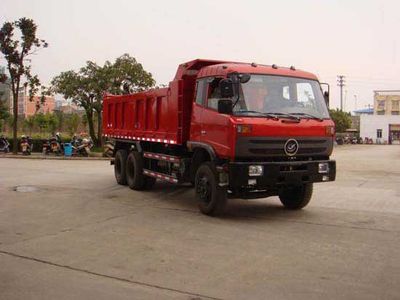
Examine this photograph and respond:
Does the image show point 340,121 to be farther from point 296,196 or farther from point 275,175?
point 275,175

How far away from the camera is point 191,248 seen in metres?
7.37

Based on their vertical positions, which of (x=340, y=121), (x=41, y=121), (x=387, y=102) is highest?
(x=387, y=102)

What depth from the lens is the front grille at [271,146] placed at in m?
9.02

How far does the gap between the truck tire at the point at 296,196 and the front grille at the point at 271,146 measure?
3.12 feet

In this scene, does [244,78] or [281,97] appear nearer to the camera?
[244,78]

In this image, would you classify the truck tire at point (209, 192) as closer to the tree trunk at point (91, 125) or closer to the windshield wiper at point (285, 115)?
the windshield wiper at point (285, 115)

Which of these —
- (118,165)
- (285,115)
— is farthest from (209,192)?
(118,165)

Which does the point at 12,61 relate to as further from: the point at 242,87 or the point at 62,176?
the point at 242,87

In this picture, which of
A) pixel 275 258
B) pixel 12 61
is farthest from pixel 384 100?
pixel 275 258

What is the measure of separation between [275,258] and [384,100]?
380 ft

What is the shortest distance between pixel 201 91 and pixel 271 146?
1992 mm

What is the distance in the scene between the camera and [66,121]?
5684 cm

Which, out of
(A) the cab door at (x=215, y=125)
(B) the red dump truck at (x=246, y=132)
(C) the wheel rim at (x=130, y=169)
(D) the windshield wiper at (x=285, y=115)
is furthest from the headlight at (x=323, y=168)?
(C) the wheel rim at (x=130, y=169)

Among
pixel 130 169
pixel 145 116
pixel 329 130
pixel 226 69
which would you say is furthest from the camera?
pixel 130 169
